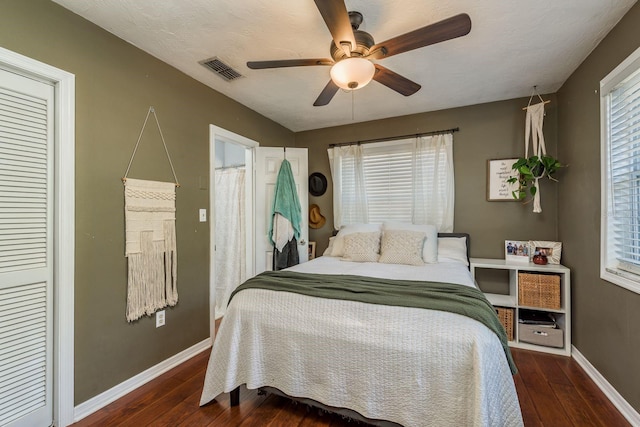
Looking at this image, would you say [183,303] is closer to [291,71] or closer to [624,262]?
[291,71]

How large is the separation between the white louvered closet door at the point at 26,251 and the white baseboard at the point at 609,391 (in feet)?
11.4

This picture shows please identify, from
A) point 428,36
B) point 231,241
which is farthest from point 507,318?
point 231,241

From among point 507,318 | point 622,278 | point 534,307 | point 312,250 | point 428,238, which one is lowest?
point 507,318

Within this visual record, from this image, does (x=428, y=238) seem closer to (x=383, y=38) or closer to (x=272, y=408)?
(x=383, y=38)

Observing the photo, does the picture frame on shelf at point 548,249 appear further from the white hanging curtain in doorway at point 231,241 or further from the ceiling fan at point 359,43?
the white hanging curtain in doorway at point 231,241

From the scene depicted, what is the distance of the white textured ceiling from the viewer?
173cm

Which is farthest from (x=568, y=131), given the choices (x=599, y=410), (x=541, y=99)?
(x=599, y=410)

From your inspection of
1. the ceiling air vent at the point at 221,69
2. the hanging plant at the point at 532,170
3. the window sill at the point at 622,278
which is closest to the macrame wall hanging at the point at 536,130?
the hanging plant at the point at 532,170

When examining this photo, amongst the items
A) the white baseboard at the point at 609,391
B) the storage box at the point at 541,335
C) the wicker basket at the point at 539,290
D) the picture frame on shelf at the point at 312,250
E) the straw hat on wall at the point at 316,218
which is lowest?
the white baseboard at the point at 609,391

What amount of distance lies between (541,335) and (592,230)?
3.53ft

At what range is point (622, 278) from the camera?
1.82 meters

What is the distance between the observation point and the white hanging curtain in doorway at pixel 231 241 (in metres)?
3.78

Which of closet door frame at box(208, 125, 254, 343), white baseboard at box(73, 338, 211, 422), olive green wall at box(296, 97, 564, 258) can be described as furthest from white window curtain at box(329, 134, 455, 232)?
white baseboard at box(73, 338, 211, 422)

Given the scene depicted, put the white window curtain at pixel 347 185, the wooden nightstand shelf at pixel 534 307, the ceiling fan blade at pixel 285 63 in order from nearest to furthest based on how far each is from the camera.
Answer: the ceiling fan blade at pixel 285 63
the wooden nightstand shelf at pixel 534 307
the white window curtain at pixel 347 185
